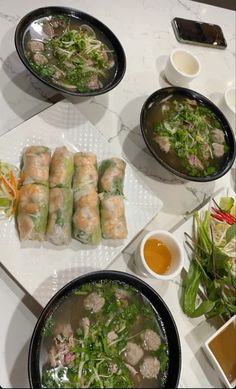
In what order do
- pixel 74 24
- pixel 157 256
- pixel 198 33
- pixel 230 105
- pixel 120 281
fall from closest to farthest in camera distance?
pixel 120 281 → pixel 157 256 → pixel 74 24 → pixel 230 105 → pixel 198 33

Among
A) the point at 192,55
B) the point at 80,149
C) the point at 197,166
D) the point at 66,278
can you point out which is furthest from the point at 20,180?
the point at 192,55

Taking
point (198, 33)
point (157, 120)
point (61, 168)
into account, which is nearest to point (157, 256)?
point (61, 168)

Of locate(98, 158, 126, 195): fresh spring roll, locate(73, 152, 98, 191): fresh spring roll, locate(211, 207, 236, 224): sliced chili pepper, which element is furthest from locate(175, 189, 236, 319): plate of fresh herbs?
locate(73, 152, 98, 191): fresh spring roll

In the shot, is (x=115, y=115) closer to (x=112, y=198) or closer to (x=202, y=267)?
(x=112, y=198)

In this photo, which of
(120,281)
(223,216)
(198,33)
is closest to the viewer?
(120,281)

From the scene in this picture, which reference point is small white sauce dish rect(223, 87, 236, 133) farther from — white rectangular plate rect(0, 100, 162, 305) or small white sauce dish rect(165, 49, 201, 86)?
white rectangular plate rect(0, 100, 162, 305)

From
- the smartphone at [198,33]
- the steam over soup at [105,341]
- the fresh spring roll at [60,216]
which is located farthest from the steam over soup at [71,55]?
the steam over soup at [105,341]

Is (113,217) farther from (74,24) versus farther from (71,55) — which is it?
(74,24)
